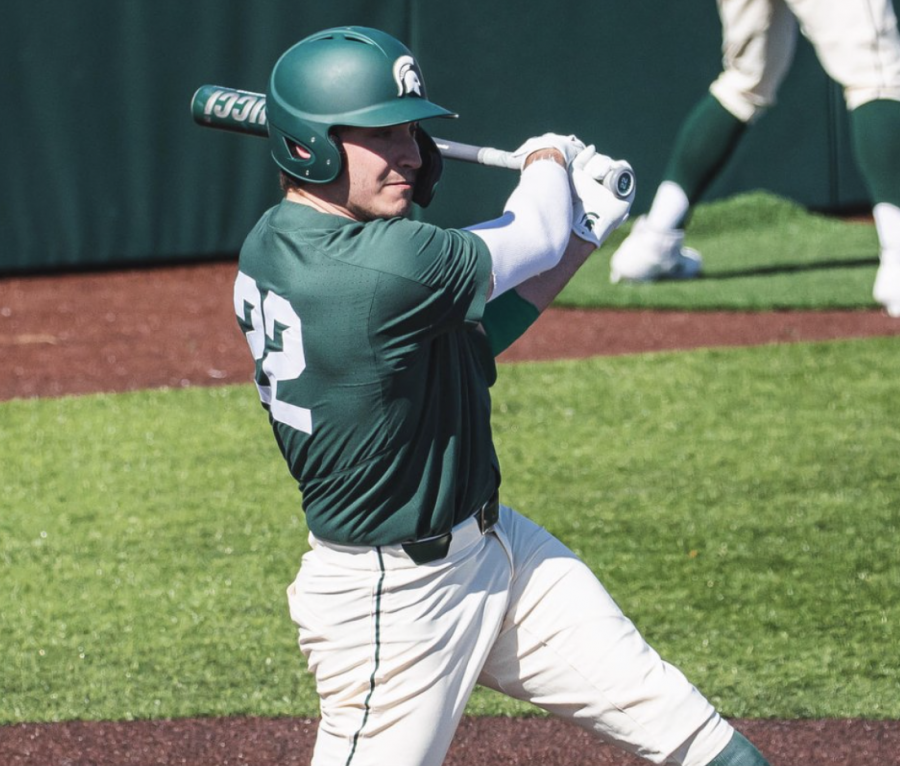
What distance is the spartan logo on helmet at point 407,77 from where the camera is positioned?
8.57 ft

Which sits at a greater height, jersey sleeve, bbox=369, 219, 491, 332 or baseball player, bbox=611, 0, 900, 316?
jersey sleeve, bbox=369, 219, 491, 332

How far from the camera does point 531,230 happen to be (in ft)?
8.80

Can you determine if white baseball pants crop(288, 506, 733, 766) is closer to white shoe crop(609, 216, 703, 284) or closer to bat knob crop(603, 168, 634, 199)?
bat knob crop(603, 168, 634, 199)

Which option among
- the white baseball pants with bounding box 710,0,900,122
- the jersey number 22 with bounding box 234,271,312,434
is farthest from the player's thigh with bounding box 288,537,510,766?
the white baseball pants with bounding box 710,0,900,122

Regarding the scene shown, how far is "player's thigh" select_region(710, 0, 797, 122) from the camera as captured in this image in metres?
7.84

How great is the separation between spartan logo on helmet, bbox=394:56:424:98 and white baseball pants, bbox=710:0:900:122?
4.93m

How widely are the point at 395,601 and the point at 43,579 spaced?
270 centimetres

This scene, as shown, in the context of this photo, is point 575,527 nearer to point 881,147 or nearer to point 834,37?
point 881,147

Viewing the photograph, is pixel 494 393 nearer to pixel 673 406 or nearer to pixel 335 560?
pixel 673 406

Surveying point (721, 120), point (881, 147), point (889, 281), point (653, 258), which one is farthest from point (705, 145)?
point (889, 281)

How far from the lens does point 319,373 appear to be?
262 cm

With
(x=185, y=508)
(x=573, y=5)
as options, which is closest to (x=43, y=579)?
(x=185, y=508)

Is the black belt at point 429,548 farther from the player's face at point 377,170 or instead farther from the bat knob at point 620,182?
the bat knob at point 620,182

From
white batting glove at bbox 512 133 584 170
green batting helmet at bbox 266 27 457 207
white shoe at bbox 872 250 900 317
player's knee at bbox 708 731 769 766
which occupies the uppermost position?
green batting helmet at bbox 266 27 457 207
